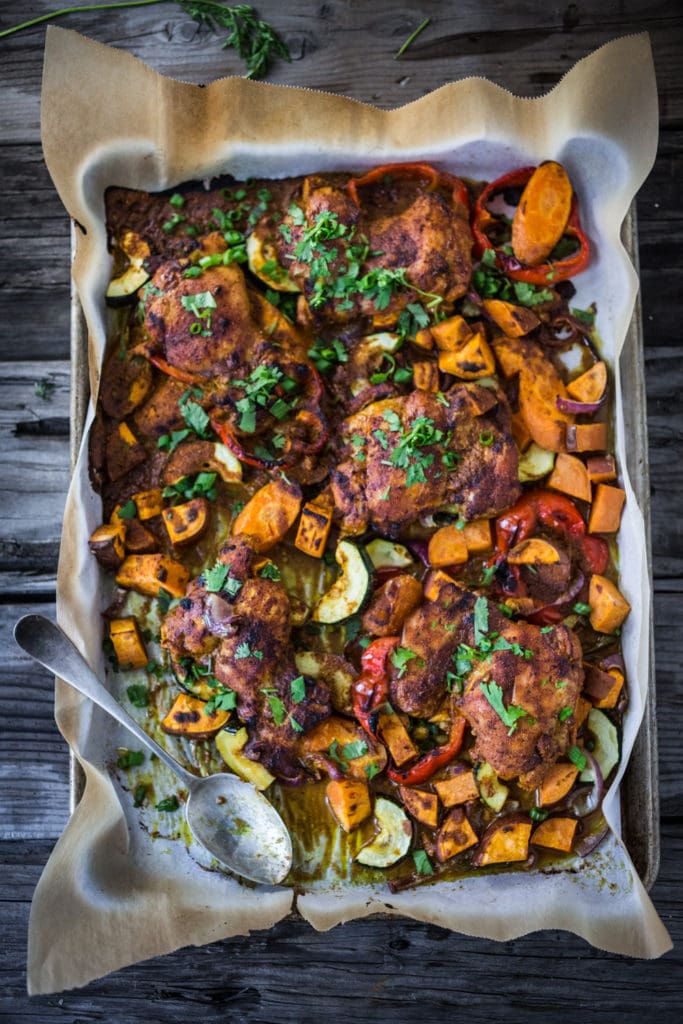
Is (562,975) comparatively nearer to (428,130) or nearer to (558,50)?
(428,130)

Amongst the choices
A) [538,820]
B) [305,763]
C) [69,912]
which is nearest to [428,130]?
[305,763]

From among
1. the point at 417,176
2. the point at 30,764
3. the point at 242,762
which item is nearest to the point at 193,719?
the point at 242,762

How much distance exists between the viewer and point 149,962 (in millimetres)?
3826

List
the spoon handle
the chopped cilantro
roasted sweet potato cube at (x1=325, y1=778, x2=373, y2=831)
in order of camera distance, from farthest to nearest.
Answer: roasted sweet potato cube at (x1=325, y1=778, x2=373, y2=831)
the chopped cilantro
the spoon handle

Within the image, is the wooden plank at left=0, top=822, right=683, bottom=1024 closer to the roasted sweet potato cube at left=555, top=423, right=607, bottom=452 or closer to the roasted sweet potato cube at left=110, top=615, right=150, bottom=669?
the roasted sweet potato cube at left=110, top=615, right=150, bottom=669

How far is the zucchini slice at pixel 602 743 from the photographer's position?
3418 mm

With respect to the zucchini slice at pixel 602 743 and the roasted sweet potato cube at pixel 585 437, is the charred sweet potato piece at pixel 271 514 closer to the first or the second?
the roasted sweet potato cube at pixel 585 437

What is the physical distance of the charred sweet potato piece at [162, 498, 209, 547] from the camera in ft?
11.2

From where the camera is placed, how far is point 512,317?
348cm

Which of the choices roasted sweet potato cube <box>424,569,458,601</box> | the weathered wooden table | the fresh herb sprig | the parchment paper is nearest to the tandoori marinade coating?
roasted sweet potato cube <box>424,569,458,601</box>

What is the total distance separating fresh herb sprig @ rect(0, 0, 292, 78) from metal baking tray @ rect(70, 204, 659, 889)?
1390mm

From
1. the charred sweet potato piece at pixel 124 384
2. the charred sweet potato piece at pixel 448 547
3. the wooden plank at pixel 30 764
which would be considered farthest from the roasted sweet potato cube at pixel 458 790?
the charred sweet potato piece at pixel 124 384

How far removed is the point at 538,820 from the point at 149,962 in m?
1.95

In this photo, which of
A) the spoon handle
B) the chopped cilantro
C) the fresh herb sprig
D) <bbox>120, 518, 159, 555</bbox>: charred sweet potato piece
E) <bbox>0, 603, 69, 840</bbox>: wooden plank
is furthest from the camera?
<bbox>0, 603, 69, 840</bbox>: wooden plank
